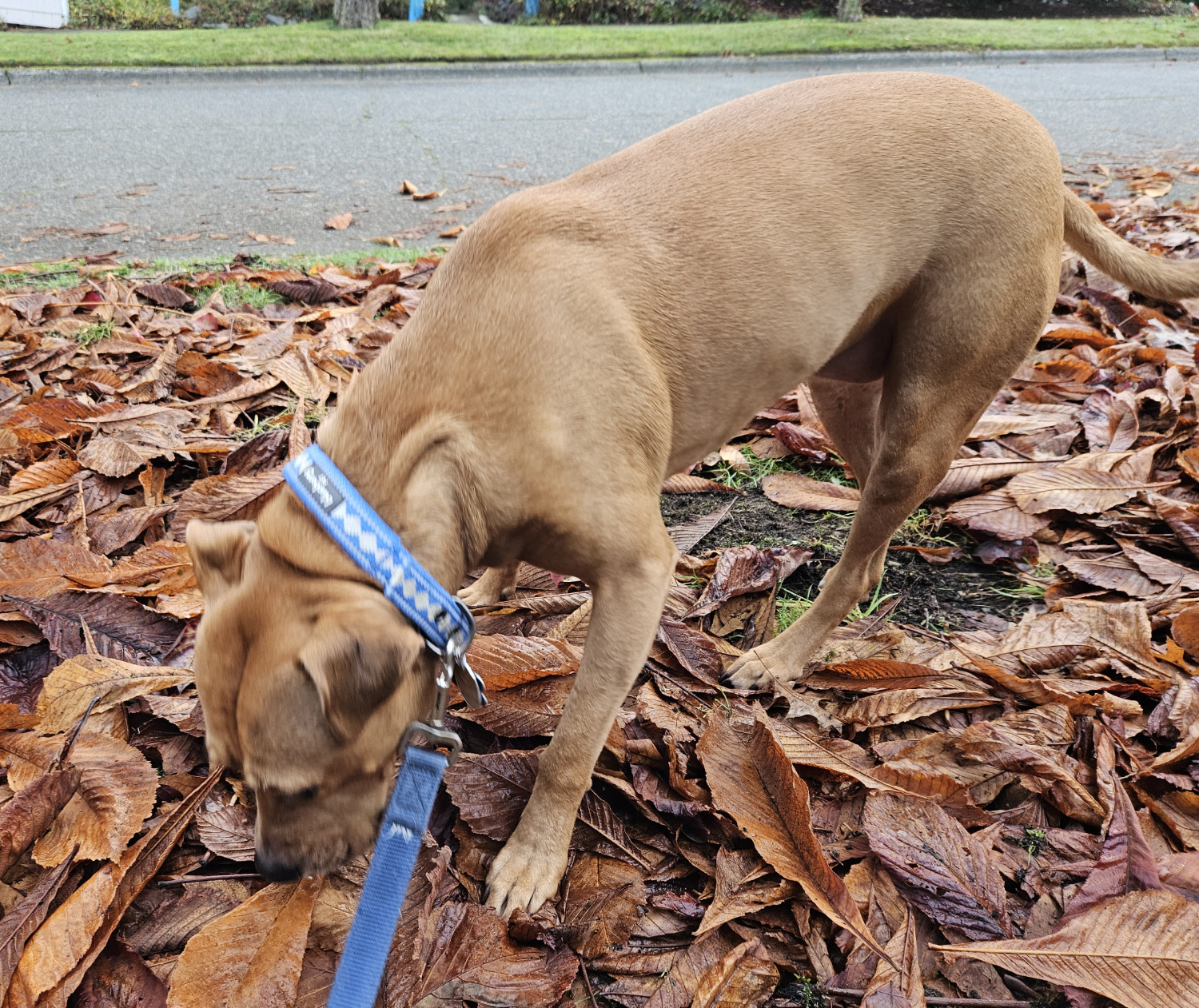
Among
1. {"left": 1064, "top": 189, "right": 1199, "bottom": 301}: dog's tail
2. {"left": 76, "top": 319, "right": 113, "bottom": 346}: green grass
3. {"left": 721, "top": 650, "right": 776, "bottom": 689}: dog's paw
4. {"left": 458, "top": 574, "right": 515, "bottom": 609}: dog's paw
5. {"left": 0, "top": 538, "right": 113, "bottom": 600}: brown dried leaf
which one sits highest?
{"left": 1064, "top": 189, "right": 1199, "bottom": 301}: dog's tail

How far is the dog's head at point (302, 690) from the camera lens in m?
1.60

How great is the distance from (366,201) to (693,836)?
6.57 meters

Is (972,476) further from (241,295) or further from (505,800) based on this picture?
(241,295)

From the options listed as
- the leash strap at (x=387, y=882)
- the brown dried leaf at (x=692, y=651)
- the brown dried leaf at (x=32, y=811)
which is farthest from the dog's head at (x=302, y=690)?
the brown dried leaf at (x=692, y=651)

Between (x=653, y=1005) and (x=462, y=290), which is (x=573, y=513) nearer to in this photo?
(x=462, y=290)

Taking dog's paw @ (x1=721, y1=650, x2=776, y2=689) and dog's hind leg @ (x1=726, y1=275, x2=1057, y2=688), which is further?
dog's paw @ (x1=721, y1=650, x2=776, y2=689)

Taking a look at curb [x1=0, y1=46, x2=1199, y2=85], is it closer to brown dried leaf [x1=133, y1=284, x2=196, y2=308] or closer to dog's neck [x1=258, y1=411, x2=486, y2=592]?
brown dried leaf [x1=133, y1=284, x2=196, y2=308]

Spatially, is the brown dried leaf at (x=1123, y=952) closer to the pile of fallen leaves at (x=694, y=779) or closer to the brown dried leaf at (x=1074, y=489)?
the pile of fallen leaves at (x=694, y=779)

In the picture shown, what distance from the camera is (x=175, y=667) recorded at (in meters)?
2.55

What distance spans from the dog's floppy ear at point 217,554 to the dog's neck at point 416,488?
80 millimetres

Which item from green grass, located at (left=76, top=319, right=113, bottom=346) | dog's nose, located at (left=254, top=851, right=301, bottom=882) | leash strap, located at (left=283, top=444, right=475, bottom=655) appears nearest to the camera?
leash strap, located at (left=283, top=444, right=475, bottom=655)

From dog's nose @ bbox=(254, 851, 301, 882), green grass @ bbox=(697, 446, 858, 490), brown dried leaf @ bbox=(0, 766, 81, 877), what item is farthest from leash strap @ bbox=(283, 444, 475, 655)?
green grass @ bbox=(697, 446, 858, 490)

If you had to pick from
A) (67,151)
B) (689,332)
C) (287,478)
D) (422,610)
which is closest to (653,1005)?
(422,610)

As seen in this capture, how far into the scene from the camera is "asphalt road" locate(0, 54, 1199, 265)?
6.77 metres
